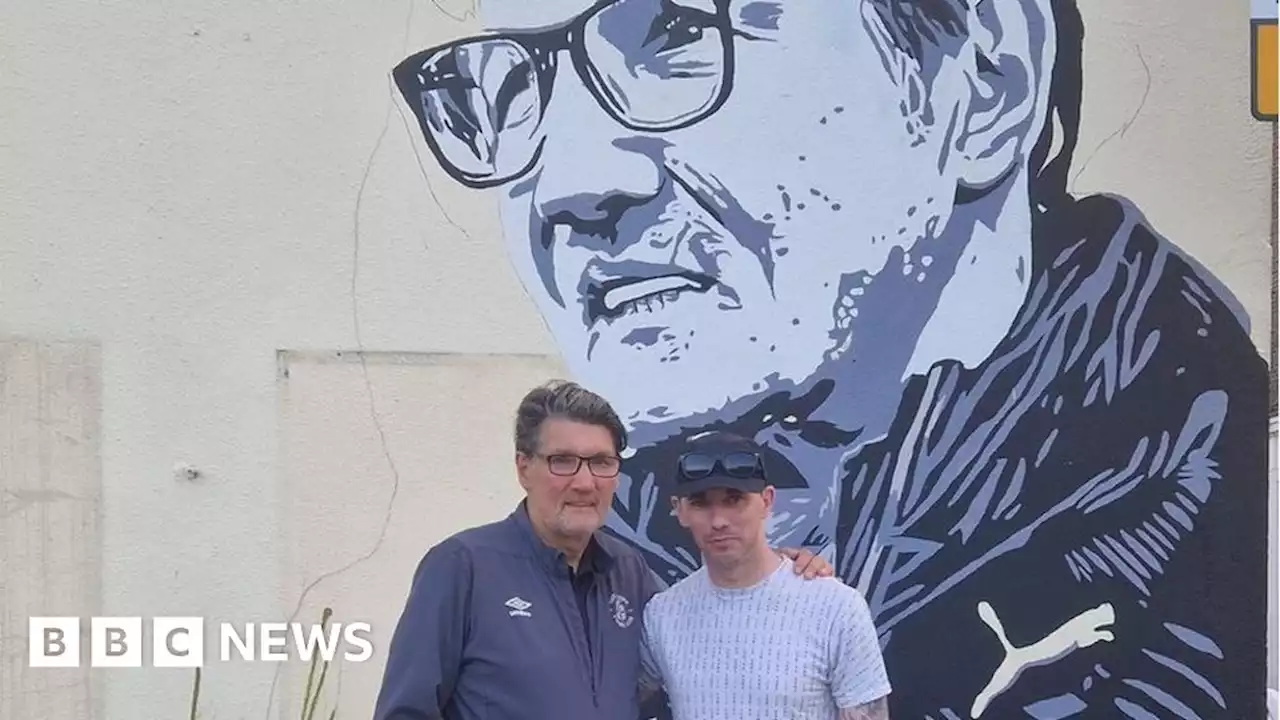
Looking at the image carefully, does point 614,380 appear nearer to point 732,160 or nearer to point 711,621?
point 732,160

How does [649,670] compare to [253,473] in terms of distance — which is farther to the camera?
[253,473]

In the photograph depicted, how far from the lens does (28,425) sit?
3451 mm

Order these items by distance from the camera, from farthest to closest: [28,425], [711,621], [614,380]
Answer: [614,380] < [28,425] < [711,621]

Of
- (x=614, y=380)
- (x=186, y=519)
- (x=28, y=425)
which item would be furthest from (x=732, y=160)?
(x=28, y=425)

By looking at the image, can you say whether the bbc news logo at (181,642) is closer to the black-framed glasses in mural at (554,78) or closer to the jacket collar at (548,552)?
the jacket collar at (548,552)

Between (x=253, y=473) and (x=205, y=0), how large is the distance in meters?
1.26

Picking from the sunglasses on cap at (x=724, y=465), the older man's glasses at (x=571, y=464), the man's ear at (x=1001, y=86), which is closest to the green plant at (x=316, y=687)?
the older man's glasses at (x=571, y=464)

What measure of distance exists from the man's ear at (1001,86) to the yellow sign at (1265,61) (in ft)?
1.81

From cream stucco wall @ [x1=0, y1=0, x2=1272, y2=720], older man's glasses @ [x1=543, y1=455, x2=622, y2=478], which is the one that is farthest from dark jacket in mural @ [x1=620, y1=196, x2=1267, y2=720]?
older man's glasses @ [x1=543, y1=455, x2=622, y2=478]

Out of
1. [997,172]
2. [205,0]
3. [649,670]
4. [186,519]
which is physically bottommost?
[649,670]

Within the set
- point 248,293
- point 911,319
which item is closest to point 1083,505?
point 911,319

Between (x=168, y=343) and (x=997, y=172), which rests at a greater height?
(x=997, y=172)

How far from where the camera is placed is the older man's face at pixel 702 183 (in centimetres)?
372

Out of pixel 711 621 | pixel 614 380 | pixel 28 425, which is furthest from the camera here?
pixel 614 380
